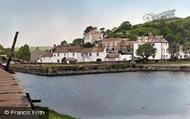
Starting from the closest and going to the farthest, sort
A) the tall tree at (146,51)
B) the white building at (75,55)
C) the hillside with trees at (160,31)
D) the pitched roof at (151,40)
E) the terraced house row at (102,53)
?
the tall tree at (146,51) → the terraced house row at (102,53) → the white building at (75,55) → the pitched roof at (151,40) → the hillside with trees at (160,31)

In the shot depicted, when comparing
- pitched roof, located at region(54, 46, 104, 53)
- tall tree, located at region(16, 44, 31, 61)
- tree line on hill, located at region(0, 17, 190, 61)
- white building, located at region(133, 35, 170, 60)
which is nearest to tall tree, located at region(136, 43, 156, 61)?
tree line on hill, located at region(0, 17, 190, 61)

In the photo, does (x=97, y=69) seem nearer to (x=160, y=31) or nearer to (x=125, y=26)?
(x=160, y=31)

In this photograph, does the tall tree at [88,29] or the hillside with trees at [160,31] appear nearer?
the hillside with trees at [160,31]

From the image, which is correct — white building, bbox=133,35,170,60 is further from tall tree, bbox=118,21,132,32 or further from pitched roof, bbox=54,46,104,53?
tall tree, bbox=118,21,132,32

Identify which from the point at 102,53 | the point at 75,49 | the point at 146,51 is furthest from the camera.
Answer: the point at 75,49

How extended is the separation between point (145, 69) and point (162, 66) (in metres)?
4.48

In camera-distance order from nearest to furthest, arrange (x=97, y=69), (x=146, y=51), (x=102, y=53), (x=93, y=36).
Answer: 1. (x=97, y=69)
2. (x=146, y=51)
3. (x=102, y=53)
4. (x=93, y=36)

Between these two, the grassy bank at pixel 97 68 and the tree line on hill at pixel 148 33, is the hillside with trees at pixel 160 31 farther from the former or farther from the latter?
the grassy bank at pixel 97 68

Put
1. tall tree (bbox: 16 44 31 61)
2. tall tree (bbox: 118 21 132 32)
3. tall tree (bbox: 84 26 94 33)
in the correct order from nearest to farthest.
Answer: tall tree (bbox: 16 44 31 61) → tall tree (bbox: 84 26 94 33) → tall tree (bbox: 118 21 132 32)

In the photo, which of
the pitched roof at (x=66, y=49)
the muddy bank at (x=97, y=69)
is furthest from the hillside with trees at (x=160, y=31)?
the muddy bank at (x=97, y=69)

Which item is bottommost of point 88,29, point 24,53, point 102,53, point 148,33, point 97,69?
point 97,69

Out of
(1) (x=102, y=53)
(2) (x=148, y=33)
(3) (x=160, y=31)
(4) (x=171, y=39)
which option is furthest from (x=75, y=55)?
(3) (x=160, y=31)

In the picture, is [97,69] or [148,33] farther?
[148,33]

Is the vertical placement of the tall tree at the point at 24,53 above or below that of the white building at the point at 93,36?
below
